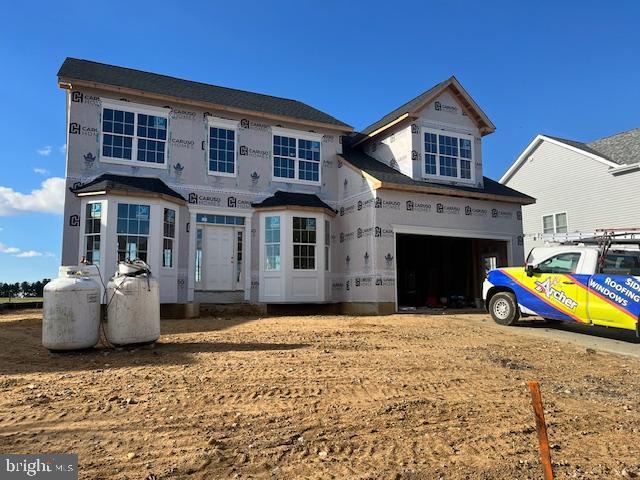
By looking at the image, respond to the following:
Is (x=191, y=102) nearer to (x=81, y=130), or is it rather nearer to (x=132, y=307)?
(x=81, y=130)

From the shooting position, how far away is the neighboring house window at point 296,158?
1653 cm

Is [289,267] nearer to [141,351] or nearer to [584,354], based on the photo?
[141,351]

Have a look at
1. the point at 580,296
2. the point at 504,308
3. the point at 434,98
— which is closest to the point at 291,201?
the point at 434,98

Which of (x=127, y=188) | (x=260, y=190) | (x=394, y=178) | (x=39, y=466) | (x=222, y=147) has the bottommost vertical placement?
(x=39, y=466)

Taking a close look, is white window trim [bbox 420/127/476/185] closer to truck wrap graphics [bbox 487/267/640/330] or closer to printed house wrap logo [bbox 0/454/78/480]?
truck wrap graphics [bbox 487/267/640/330]

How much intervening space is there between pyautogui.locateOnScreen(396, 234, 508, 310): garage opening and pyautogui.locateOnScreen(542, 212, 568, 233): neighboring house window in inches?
267

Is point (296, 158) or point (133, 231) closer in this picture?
point (133, 231)

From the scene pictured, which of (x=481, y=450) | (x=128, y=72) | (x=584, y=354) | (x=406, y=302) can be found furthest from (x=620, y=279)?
(x=128, y=72)

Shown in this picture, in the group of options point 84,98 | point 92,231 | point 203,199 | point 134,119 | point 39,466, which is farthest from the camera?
point 203,199

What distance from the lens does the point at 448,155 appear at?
17.2 m

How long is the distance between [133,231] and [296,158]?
630 cm

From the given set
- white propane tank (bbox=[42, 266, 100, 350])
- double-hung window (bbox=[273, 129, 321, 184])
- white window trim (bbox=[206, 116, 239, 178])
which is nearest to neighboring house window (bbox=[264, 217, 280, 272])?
double-hung window (bbox=[273, 129, 321, 184])

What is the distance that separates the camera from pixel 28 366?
20.5 feet

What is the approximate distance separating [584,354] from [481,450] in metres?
5.41
